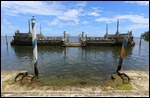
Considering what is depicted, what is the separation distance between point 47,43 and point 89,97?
30464mm

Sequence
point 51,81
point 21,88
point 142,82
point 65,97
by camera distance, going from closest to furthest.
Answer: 1. point 65,97
2. point 21,88
3. point 142,82
4. point 51,81

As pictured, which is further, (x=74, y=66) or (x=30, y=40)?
(x=30, y=40)

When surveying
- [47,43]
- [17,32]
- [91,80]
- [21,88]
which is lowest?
[91,80]

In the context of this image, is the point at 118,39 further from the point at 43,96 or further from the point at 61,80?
the point at 43,96

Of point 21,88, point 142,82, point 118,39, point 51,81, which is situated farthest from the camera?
point 118,39

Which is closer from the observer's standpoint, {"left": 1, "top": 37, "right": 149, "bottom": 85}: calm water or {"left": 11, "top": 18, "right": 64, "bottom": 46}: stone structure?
{"left": 1, "top": 37, "right": 149, "bottom": 85}: calm water

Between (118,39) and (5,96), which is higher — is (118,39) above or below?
above

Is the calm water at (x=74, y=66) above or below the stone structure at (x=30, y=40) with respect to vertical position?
below

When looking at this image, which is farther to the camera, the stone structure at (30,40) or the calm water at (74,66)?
the stone structure at (30,40)

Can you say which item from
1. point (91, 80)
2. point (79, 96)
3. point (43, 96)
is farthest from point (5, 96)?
point (91, 80)

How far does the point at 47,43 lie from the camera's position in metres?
32.2

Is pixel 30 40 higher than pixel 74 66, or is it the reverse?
pixel 30 40

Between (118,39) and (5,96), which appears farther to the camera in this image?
(118,39)

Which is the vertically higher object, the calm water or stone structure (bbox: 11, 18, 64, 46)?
stone structure (bbox: 11, 18, 64, 46)
